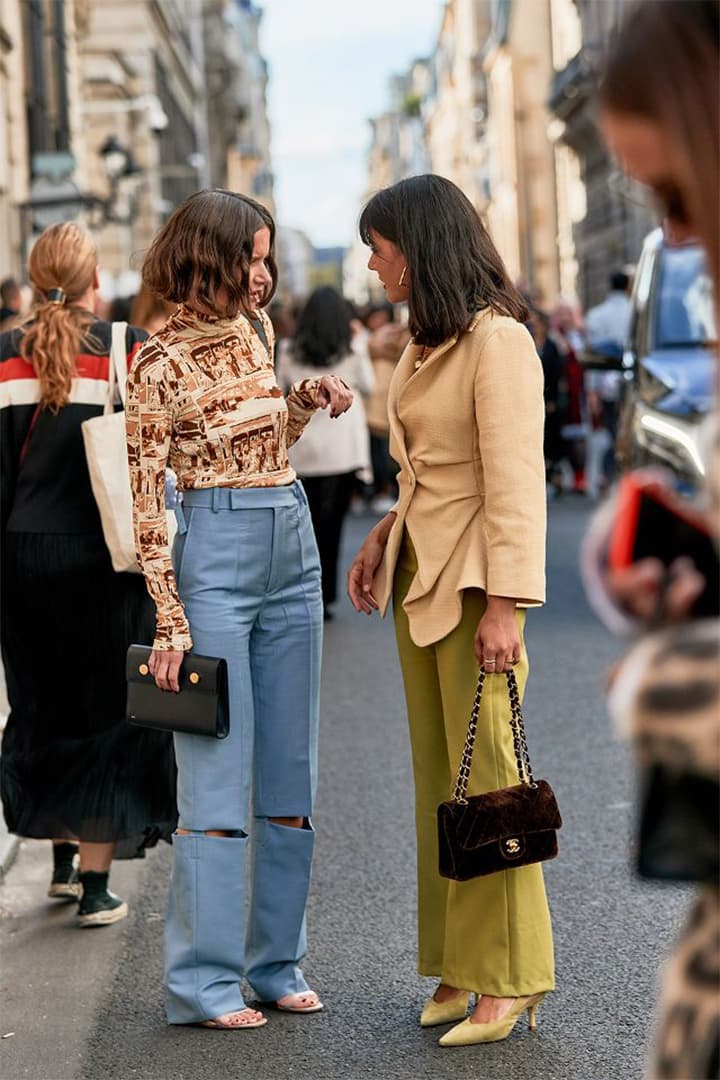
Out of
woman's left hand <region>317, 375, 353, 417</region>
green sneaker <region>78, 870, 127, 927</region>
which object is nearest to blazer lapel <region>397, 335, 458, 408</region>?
woman's left hand <region>317, 375, 353, 417</region>

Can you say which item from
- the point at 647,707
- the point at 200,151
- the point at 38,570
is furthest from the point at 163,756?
the point at 200,151

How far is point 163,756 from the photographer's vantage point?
5578 millimetres

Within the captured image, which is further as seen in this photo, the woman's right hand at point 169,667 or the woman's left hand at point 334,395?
the woman's left hand at point 334,395

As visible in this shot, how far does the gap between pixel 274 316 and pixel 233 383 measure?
12.9 meters

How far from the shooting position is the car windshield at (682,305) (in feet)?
32.9

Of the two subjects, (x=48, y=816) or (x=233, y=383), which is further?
(x=48, y=816)

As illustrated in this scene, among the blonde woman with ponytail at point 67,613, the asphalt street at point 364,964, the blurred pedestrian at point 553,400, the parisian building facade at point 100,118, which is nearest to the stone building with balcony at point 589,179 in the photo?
the parisian building facade at point 100,118

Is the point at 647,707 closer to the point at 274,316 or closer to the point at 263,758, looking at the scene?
the point at 263,758

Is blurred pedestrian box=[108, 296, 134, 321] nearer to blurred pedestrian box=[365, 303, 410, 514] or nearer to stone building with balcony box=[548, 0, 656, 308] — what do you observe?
blurred pedestrian box=[365, 303, 410, 514]

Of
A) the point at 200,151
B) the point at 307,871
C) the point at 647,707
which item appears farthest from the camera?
the point at 200,151

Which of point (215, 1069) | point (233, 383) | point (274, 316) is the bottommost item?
point (215, 1069)

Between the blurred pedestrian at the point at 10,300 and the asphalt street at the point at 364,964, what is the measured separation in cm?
587

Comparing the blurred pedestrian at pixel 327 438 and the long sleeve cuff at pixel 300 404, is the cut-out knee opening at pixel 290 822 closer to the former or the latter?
the long sleeve cuff at pixel 300 404

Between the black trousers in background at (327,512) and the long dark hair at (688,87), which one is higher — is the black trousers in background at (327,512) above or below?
below
